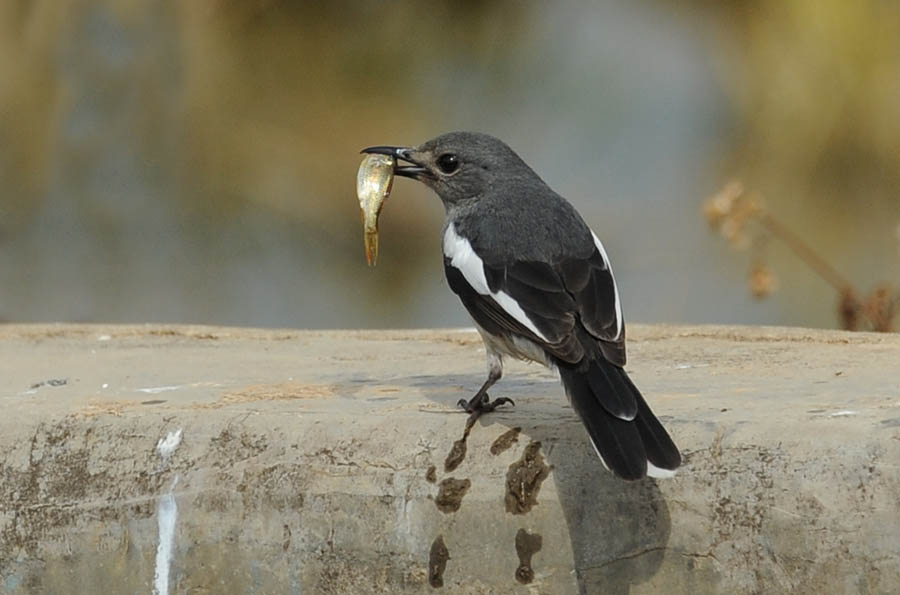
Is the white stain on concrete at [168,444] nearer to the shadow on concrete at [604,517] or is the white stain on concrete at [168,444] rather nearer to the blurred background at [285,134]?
the shadow on concrete at [604,517]

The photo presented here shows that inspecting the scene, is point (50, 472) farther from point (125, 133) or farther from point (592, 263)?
point (125, 133)

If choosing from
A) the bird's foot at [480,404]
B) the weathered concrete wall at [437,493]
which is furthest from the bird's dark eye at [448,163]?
the bird's foot at [480,404]

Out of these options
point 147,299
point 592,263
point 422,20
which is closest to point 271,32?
point 422,20

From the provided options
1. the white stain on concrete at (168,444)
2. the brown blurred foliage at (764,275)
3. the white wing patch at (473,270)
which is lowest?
the white stain on concrete at (168,444)

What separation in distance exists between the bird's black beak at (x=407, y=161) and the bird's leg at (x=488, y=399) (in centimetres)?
70

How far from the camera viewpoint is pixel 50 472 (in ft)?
15.2

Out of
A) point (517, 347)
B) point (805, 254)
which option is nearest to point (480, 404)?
point (517, 347)

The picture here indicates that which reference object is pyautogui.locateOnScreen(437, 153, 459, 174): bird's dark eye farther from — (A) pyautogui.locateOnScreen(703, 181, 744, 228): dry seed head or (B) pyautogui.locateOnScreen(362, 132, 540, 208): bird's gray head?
(A) pyautogui.locateOnScreen(703, 181, 744, 228): dry seed head

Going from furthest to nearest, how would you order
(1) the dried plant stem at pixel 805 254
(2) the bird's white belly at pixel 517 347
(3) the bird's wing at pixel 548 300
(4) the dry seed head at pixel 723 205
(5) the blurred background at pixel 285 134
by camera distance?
1. (5) the blurred background at pixel 285 134
2. (1) the dried plant stem at pixel 805 254
3. (4) the dry seed head at pixel 723 205
4. (2) the bird's white belly at pixel 517 347
5. (3) the bird's wing at pixel 548 300

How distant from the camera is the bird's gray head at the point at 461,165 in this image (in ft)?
17.1

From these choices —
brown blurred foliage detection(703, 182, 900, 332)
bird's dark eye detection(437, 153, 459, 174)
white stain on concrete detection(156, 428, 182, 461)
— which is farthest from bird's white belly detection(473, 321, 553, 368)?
brown blurred foliage detection(703, 182, 900, 332)

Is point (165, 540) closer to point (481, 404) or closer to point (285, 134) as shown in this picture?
point (481, 404)

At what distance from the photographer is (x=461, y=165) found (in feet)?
17.2

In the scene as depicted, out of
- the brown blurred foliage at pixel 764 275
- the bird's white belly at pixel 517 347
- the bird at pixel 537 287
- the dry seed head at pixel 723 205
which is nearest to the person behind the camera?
the bird at pixel 537 287
